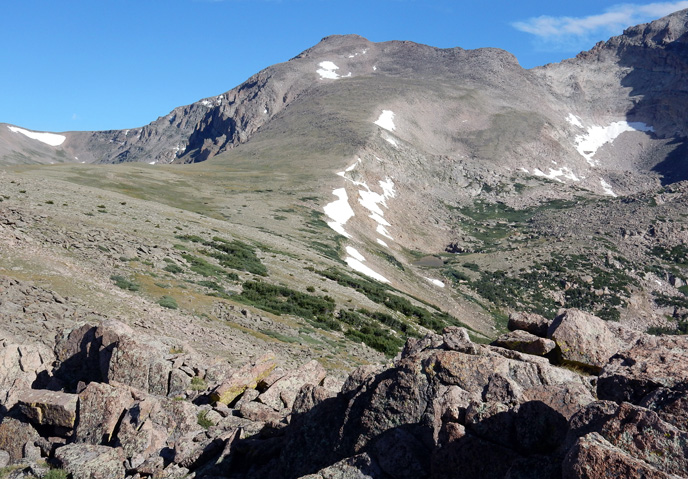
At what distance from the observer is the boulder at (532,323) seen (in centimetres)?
1202

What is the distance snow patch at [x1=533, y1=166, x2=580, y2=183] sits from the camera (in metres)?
134

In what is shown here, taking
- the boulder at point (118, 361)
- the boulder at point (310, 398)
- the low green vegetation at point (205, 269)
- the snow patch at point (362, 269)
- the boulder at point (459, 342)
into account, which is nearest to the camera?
the boulder at point (459, 342)

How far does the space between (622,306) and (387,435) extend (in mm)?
60197

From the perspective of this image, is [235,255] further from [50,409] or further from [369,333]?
[50,409]

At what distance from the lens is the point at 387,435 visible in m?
7.29

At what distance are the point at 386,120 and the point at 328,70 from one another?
231ft

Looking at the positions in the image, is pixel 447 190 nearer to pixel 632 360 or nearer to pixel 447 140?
pixel 447 140

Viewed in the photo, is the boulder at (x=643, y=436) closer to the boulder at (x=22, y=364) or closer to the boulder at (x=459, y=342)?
the boulder at (x=459, y=342)

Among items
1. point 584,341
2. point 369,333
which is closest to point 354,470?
point 584,341

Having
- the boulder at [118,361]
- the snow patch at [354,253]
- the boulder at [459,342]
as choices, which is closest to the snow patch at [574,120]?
Answer: the snow patch at [354,253]

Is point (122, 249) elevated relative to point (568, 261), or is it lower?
lower

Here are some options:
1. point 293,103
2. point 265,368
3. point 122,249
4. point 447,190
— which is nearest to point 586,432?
point 265,368

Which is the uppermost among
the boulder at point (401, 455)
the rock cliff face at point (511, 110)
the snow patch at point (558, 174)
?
the rock cliff face at point (511, 110)

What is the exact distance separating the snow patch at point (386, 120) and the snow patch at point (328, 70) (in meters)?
53.9
